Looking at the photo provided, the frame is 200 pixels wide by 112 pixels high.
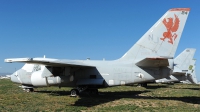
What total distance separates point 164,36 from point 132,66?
3209 mm

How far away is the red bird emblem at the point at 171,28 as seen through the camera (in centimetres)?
1552

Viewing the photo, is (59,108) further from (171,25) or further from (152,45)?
(171,25)

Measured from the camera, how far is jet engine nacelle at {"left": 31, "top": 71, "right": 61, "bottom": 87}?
1742 centimetres

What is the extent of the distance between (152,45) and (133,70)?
2.33m

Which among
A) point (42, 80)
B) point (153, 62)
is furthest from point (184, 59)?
point (42, 80)

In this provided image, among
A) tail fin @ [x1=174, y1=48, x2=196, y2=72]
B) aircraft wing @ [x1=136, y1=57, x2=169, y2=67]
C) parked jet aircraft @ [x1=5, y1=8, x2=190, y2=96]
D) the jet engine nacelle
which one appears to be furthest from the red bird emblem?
tail fin @ [x1=174, y1=48, x2=196, y2=72]

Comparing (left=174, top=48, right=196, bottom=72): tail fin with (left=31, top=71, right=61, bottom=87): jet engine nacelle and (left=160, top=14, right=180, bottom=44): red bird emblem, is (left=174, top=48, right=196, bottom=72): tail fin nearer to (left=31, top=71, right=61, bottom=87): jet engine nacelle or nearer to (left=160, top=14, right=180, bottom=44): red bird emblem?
(left=160, top=14, right=180, bottom=44): red bird emblem

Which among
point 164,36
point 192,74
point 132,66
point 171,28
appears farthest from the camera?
point 192,74

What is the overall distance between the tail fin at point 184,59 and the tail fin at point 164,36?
20.2 m

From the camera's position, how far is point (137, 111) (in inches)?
488

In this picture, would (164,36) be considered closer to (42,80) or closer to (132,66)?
(132,66)

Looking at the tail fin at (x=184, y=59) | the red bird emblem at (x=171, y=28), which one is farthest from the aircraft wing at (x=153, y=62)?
the tail fin at (x=184, y=59)

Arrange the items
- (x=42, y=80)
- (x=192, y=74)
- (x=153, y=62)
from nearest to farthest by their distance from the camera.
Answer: (x=153, y=62)
(x=42, y=80)
(x=192, y=74)

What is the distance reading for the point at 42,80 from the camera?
1780 cm
